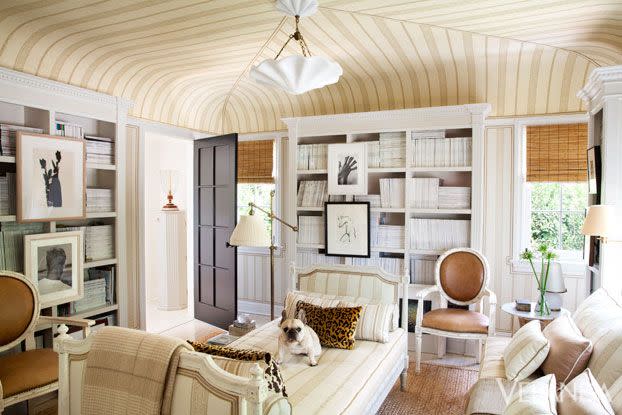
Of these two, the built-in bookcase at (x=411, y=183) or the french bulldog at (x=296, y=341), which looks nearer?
the french bulldog at (x=296, y=341)

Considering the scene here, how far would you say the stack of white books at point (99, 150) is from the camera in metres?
3.71

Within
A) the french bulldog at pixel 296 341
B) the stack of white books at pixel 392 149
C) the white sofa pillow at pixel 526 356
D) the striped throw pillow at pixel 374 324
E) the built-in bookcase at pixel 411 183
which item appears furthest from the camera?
the stack of white books at pixel 392 149

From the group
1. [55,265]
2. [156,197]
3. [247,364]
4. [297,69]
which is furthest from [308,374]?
[156,197]

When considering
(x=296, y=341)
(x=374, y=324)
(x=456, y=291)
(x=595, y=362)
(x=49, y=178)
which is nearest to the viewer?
(x=595, y=362)

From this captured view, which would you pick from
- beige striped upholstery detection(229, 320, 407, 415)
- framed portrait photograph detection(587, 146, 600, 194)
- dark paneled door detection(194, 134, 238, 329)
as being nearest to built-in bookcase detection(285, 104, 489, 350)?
dark paneled door detection(194, 134, 238, 329)

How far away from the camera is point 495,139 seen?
444 cm

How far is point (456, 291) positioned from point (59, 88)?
3.69 m

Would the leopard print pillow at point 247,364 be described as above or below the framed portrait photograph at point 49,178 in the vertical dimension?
below

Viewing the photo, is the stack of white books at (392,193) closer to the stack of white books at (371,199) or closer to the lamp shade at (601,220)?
the stack of white books at (371,199)

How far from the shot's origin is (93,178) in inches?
157

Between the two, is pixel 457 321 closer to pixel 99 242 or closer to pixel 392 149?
pixel 392 149

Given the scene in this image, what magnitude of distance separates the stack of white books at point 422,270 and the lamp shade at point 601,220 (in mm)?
1586

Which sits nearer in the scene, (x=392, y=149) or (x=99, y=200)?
(x=99, y=200)

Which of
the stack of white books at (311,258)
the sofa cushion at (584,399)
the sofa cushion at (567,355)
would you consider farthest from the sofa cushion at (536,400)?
the stack of white books at (311,258)
